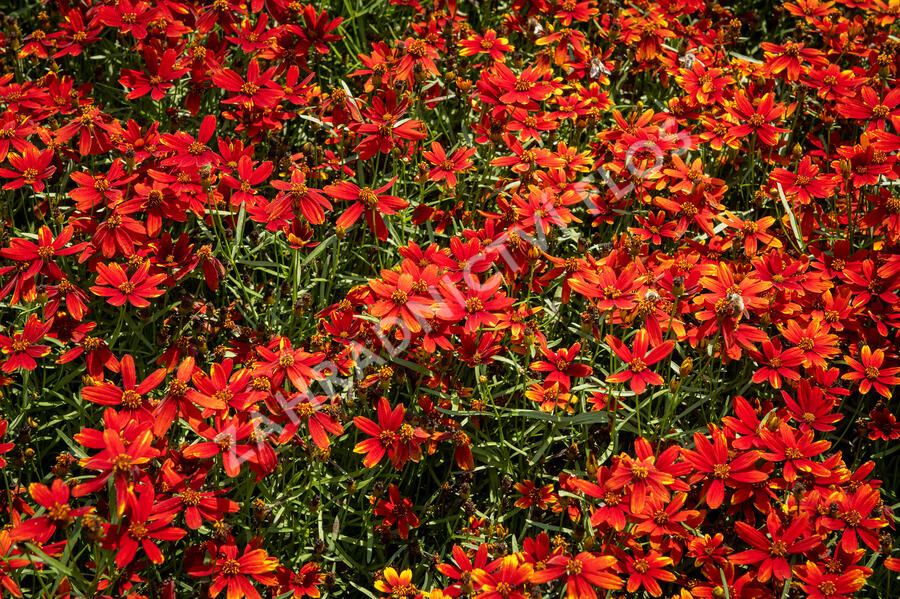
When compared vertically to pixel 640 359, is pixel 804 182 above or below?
above

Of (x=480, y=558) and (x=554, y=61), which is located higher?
(x=554, y=61)

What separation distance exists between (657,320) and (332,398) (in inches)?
30.5

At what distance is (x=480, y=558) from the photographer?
1.69 metres

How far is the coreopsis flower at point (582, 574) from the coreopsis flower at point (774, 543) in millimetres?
304

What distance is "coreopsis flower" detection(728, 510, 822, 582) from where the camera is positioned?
171 centimetres

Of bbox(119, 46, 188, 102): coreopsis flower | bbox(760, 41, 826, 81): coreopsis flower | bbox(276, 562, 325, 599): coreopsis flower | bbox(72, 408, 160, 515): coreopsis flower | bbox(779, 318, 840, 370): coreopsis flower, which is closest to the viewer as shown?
bbox(72, 408, 160, 515): coreopsis flower

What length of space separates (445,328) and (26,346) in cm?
94

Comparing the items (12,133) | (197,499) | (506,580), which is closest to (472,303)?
(506,580)

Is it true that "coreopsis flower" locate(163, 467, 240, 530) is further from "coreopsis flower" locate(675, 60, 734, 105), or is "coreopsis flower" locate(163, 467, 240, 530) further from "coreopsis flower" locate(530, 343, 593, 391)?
"coreopsis flower" locate(675, 60, 734, 105)

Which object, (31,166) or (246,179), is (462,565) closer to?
(246,179)

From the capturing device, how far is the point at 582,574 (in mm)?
1631

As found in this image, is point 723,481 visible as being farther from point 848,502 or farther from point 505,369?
point 505,369

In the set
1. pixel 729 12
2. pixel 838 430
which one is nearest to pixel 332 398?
pixel 838 430

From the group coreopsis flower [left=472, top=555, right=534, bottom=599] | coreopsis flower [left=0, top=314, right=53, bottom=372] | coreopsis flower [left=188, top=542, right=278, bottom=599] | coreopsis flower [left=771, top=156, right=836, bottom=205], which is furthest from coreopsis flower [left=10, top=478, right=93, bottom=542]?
coreopsis flower [left=771, top=156, right=836, bottom=205]
